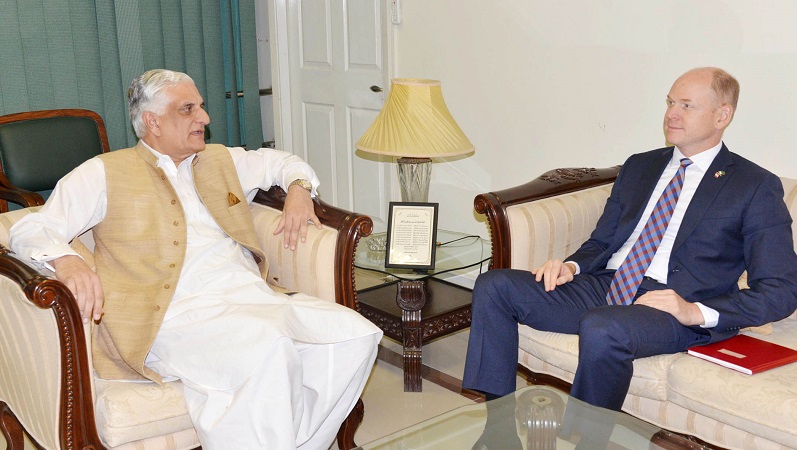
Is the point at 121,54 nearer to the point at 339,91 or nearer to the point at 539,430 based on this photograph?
the point at 339,91

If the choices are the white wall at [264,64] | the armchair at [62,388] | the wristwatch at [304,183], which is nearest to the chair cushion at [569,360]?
the wristwatch at [304,183]

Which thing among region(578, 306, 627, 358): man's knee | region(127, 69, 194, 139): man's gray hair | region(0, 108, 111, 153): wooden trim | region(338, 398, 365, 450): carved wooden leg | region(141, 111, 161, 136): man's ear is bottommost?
region(338, 398, 365, 450): carved wooden leg

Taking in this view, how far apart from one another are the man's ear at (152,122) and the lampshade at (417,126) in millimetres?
900

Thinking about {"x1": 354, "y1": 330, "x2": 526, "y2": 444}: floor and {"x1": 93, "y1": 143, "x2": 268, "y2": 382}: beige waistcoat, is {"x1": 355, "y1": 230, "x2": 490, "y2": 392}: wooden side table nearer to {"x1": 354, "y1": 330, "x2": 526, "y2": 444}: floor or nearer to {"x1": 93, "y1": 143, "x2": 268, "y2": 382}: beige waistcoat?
{"x1": 354, "y1": 330, "x2": 526, "y2": 444}: floor

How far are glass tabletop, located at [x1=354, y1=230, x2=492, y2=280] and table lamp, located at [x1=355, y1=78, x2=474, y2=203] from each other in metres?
0.41

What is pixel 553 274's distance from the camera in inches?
100

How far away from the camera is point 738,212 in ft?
7.79

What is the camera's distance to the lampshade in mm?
3072

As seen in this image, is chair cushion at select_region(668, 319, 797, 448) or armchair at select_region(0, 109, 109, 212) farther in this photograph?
armchair at select_region(0, 109, 109, 212)

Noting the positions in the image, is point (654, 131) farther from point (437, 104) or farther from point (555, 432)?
point (555, 432)

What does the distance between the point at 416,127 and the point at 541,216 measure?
2.08 ft

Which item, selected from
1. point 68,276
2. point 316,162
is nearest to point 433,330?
point 68,276

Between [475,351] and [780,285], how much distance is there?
0.88m

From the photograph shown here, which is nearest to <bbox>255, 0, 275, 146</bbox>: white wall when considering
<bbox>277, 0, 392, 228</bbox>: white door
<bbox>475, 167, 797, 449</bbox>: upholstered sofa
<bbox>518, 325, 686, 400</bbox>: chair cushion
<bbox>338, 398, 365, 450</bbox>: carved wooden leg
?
<bbox>277, 0, 392, 228</bbox>: white door
